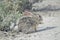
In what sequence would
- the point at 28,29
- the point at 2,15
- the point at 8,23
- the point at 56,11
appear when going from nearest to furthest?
the point at 28,29, the point at 8,23, the point at 2,15, the point at 56,11

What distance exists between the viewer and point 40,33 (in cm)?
644

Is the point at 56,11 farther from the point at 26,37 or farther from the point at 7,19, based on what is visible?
the point at 26,37

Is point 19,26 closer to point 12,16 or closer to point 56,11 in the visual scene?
point 12,16

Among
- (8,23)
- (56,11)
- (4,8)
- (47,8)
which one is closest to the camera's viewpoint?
(8,23)

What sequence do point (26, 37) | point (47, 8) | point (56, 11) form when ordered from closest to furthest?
point (26, 37) → point (56, 11) → point (47, 8)

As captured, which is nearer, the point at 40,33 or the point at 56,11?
the point at 40,33

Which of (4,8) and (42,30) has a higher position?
(4,8)

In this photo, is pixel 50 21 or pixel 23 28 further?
pixel 50 21

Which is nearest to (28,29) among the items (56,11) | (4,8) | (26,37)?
(26,37)

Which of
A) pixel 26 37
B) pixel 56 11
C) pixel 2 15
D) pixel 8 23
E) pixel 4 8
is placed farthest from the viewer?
pixel 56 11

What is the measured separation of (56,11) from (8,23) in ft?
10.7

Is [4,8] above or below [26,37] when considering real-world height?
above

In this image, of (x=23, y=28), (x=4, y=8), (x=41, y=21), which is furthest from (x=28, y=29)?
(x=4, y=8)

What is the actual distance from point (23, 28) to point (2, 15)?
122 centimetres
